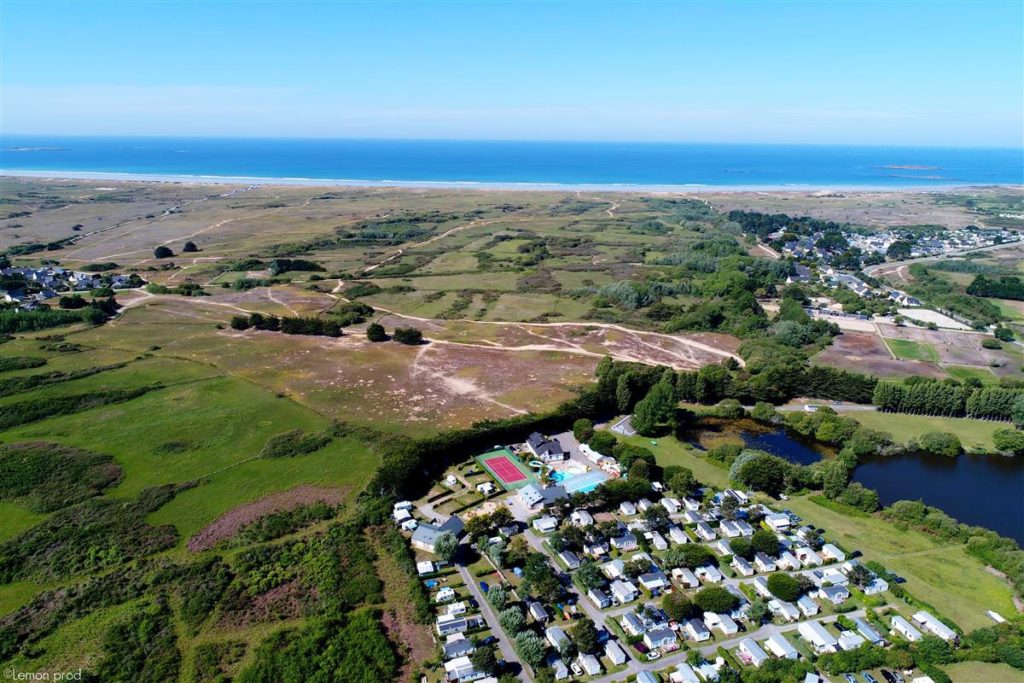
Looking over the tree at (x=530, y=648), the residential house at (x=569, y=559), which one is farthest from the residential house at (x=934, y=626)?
the tree at (x=530, y=648)

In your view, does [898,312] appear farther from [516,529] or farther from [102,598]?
[102,598]

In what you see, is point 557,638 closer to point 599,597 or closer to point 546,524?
point 599,597

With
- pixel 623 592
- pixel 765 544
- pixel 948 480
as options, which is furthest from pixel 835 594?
pixel 948 480

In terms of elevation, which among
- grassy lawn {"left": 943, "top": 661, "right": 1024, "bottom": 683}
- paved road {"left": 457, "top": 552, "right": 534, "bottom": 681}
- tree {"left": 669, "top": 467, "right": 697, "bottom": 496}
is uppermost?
tree {"left": 669, "top": 467, "right": 697, "bottom": 496}

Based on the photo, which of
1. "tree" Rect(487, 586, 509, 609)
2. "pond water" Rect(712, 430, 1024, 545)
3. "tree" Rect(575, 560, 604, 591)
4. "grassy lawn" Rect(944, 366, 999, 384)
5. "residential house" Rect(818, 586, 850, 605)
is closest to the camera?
"tree" Rect(487, 586, 509, 609)

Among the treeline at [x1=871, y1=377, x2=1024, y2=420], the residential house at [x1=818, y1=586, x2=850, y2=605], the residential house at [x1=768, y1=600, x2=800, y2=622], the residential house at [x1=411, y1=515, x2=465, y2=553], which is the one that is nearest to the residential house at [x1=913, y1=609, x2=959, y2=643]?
the residential house at [x1=818, y1=586, x2=850, y2=605]

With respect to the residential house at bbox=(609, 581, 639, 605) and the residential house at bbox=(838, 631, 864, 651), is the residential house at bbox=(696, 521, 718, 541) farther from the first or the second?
the residential house at bbox=(838, 631, 864, 651)

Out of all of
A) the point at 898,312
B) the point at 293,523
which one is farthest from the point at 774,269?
the point at 293,523
